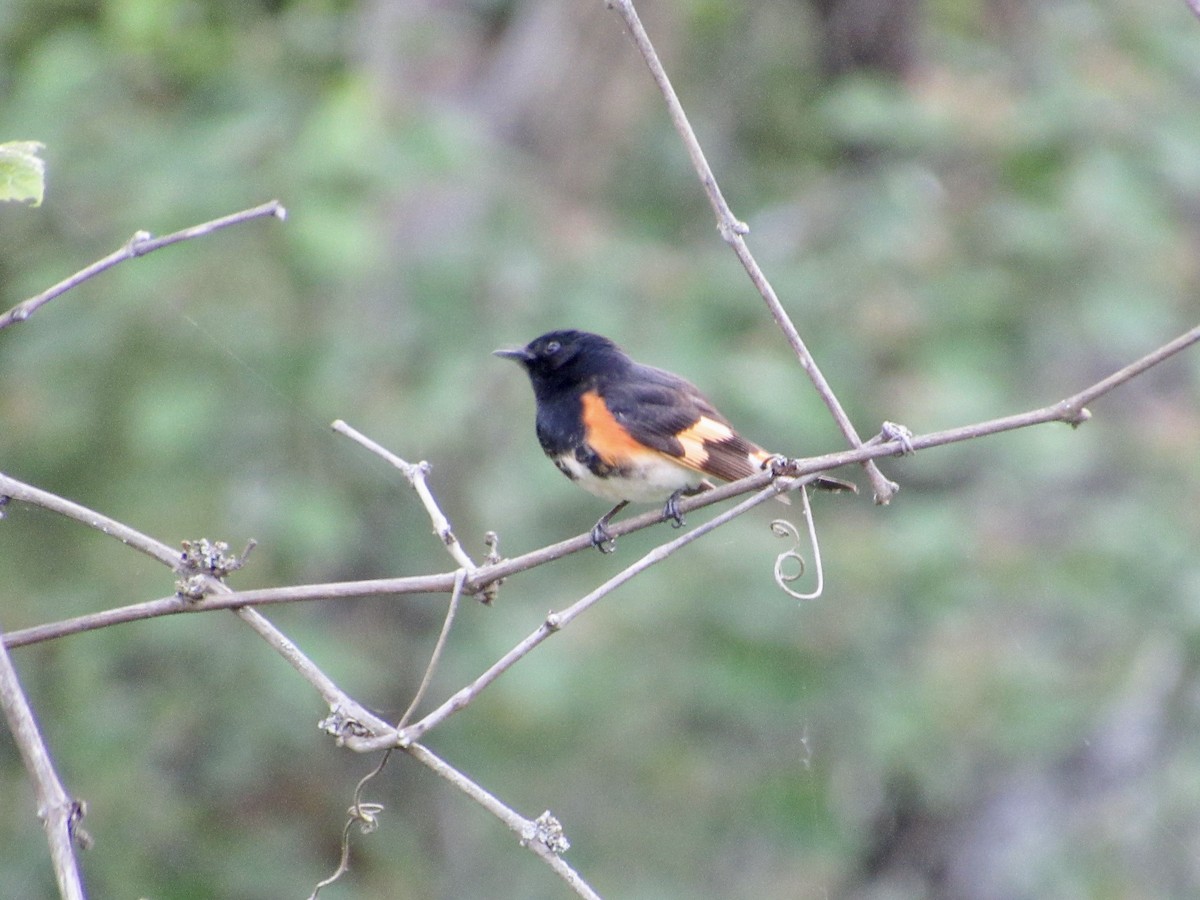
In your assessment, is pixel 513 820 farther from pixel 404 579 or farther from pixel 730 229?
pixel 730 229

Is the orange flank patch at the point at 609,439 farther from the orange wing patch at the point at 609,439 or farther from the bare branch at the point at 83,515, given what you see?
the bare branch at the point at 83,515

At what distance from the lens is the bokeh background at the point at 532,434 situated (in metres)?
4.78

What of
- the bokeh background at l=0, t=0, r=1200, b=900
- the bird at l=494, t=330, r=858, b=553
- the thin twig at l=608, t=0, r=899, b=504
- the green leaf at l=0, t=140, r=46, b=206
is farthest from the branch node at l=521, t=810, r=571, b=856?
the bokeh background at l=0, t=0, r=1200, b=900

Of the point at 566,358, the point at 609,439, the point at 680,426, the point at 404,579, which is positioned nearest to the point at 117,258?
the point at 404,579

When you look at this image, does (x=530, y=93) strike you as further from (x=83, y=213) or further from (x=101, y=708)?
(x=101, y=708)

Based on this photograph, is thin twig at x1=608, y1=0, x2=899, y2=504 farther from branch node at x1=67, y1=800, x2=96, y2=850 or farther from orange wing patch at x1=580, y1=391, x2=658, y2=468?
orange wing patch at x1=580, y1=391, x2=658, y2=468

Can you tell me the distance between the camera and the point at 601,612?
579 cm

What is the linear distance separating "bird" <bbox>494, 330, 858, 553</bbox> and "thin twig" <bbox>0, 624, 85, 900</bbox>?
69.4 inches

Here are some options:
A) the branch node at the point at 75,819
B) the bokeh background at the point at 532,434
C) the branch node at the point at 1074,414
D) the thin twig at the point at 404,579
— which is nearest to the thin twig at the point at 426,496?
the thin twig at the point at 404,579

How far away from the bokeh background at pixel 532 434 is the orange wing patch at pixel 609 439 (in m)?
1.34

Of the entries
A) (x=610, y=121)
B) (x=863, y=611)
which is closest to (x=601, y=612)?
(x=863, y=611)

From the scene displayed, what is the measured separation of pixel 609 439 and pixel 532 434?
6.39 ft

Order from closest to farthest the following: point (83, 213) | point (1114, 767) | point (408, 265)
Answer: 1. point (83, 213)
2. point (408, 265)
3. point (1114, 767)

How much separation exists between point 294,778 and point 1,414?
1.70 meters
